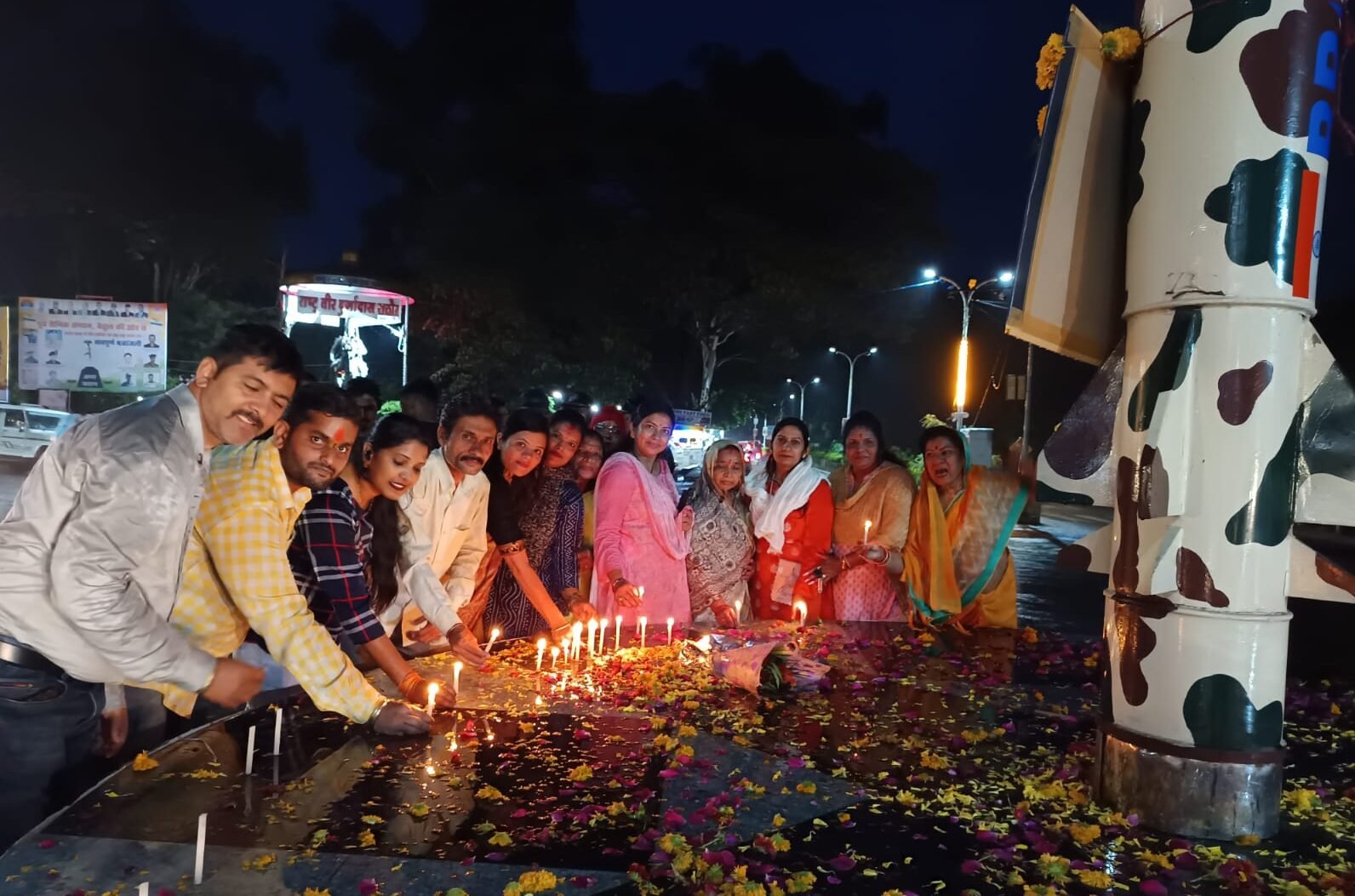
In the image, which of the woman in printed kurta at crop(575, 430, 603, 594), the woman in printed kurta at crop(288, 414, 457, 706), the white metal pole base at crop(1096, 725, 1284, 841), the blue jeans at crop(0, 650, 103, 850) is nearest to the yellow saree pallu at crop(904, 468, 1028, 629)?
the woman in printed kurta at crop(575, 430, 603, 594)

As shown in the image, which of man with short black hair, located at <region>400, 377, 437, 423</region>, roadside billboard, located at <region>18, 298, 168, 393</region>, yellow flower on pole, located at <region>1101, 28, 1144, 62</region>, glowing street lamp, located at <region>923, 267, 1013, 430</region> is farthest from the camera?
roadside billboard, located at <region>18, 298, 168, 393</region>

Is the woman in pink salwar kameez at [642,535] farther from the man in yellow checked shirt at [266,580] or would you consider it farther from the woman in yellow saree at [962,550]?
the man in yellow checked shirt at [266,580]

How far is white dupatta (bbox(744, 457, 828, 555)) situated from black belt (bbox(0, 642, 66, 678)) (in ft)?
14.0

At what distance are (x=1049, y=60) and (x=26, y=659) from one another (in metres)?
3.96

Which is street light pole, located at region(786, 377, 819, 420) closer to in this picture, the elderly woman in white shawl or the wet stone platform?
the elderly woman in white shawl

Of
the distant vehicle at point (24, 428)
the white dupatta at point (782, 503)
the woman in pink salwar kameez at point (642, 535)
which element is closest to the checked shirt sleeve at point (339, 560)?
the woman in pink salwar kameez at point (642, 535)

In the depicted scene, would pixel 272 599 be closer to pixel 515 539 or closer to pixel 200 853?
pixel 200 853

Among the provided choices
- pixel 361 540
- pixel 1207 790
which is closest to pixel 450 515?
pixel 361 540

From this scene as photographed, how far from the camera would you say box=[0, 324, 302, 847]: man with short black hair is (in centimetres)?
262

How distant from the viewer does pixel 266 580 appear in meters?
3.13

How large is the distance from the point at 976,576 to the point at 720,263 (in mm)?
21047

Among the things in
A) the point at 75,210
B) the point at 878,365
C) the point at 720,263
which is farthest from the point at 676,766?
the point at 878,365

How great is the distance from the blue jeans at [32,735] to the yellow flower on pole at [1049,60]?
3.93 metres

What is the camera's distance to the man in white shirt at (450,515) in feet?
14.5
